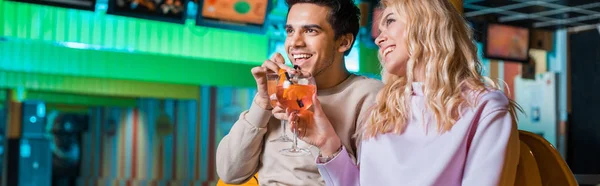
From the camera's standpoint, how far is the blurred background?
6535 mm

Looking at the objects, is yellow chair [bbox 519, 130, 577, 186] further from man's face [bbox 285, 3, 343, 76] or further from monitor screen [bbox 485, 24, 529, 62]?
monitor screen [bbox 485, 24, 529, 62]

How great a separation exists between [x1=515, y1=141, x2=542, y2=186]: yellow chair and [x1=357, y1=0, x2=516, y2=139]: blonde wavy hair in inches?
5.1

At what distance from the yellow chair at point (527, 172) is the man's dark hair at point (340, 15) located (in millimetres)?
665

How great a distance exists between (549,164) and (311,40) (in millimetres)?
721

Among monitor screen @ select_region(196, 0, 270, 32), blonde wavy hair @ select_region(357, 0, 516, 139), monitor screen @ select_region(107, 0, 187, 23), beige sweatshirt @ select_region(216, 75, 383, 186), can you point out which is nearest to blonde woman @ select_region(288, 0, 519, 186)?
blonde wavy hair @ select_region(357, 0, 516, 139)

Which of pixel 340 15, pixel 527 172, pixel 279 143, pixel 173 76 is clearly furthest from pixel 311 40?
pixel 173 76

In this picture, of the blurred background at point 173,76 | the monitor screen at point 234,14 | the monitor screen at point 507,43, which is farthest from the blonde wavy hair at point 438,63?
the monitor screen at point 507,43

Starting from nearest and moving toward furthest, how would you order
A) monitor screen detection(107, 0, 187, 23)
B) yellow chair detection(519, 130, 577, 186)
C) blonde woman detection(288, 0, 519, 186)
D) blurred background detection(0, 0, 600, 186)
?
1. blonde woman detection(288, 0, 519, 186)
2. yellow chair detection(519, 130, 577, 186)
3. monitor screen detection(107, 0, 187, 23)
4. blurred background detection(0, 0, 600, 186)

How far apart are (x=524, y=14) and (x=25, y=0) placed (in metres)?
5.45

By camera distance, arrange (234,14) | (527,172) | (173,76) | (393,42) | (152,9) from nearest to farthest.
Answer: (527,172) → (393,42) → (152,9) → (234,14) → (173,76)

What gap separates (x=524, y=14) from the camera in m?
8.07

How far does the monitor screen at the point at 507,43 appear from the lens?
7.93 m

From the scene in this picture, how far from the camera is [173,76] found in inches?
324

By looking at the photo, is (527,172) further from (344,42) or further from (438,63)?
(344,42)
